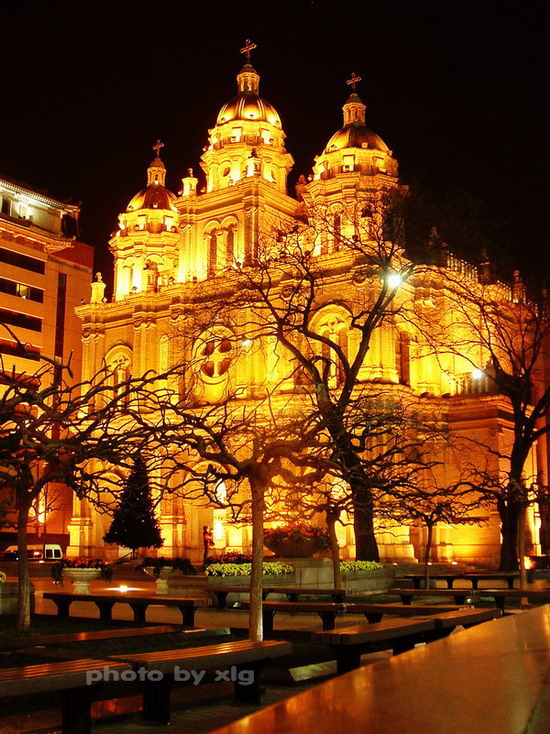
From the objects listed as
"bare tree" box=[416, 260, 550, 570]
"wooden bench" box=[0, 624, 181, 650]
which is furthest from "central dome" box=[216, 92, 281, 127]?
"wooden bench" box=[0, 624, 181, 650]

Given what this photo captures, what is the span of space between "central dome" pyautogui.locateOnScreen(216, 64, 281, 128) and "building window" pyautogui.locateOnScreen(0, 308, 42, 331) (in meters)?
22.3

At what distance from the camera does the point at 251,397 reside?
48344 mm

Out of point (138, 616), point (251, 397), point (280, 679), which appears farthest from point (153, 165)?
point (280, 679)

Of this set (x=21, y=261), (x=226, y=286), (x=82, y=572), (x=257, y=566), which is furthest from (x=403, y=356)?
(x=257, y=566)

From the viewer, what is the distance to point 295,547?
27125 mm

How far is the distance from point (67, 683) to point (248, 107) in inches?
2054

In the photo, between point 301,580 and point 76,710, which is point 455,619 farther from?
point 301,580

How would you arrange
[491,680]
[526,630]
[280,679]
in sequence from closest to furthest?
[491,680] → [526,630] → [280,679]

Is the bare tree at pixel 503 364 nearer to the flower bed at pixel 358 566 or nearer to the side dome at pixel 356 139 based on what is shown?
the flower bed at pixel 358 566

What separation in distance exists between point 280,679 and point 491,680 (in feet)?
22.8

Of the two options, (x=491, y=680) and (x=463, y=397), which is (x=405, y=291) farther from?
(x=491, y=680)

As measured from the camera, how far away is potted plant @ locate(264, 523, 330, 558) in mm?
26984

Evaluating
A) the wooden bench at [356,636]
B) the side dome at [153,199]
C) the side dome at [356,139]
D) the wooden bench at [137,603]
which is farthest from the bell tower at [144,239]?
the wooden bench at [356,636]

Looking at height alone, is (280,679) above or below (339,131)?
below
